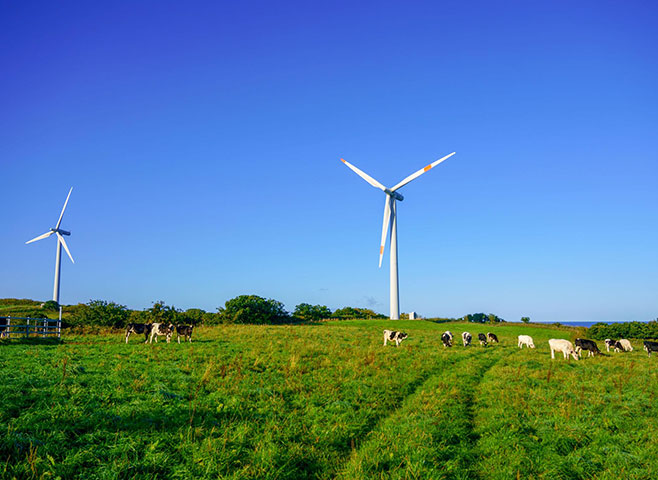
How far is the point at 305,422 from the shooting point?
11469 millimetres

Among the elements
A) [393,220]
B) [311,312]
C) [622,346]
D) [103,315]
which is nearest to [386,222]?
[393,220]

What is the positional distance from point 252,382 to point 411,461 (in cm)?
710

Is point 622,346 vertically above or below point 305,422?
below

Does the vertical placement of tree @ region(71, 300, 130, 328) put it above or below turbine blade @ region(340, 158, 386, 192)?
below

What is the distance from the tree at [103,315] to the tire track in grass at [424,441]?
43.2 meters

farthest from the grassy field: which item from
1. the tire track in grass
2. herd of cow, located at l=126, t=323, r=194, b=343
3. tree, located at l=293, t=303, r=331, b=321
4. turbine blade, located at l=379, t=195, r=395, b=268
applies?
tree, located at l=293, t=303, r=331, b=321

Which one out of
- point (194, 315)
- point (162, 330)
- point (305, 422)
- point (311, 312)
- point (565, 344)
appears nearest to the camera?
point (305, 422)

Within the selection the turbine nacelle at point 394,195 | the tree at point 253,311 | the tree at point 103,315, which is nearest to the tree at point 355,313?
the tree at point 253,311

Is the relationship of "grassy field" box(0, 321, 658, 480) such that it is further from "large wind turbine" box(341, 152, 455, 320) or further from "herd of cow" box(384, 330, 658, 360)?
"large wind turbine" box(341, 152, 455, 320)

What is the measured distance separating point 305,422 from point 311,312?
229 ft

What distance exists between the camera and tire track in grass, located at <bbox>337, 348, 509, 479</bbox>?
29.3ft

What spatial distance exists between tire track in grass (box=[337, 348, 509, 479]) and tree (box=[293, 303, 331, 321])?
6425 cm

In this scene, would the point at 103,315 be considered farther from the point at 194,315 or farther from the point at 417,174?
the point at 417,174

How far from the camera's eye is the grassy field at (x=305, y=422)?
8.61 m
